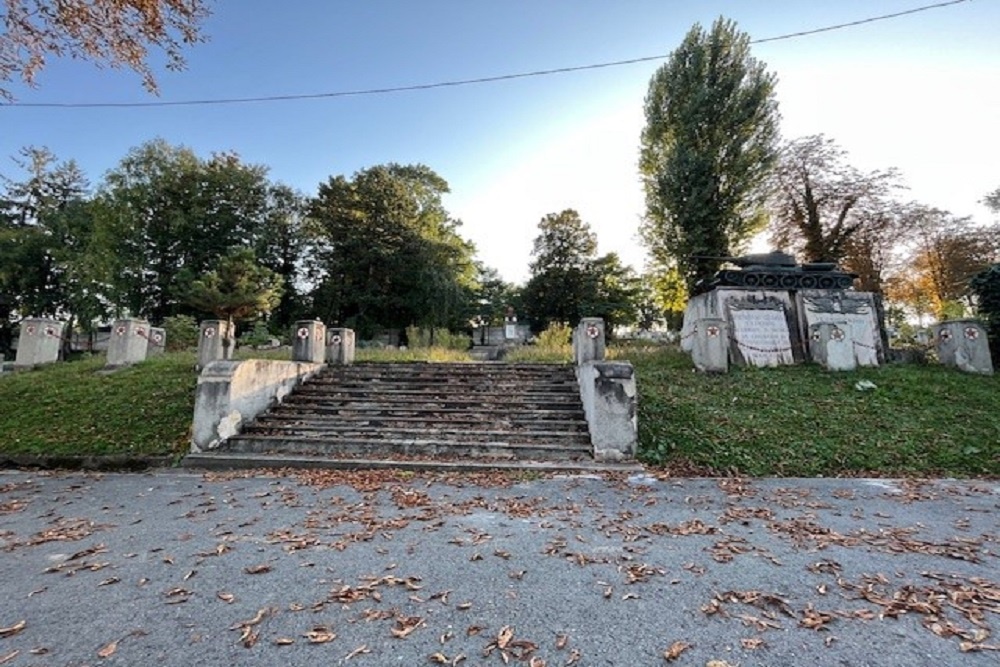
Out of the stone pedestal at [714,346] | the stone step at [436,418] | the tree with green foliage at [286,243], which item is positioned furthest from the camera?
the tree with green foliage at [286,243]

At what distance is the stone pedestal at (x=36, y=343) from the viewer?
11.2m

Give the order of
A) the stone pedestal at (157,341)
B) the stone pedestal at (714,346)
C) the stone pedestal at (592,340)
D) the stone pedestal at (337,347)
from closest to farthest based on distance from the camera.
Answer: the stone pedestal at (592,340) → the stone pedestal at (714,346) → the stone pedestal at (337,347) → the stone pedestal at (157,341)

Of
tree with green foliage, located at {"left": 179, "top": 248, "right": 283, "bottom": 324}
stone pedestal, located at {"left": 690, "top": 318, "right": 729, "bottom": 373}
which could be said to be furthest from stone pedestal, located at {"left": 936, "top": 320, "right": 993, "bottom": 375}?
tree with green foliage, located at {"left": 179, "top": 248, "right": 283, "bottom": 324}

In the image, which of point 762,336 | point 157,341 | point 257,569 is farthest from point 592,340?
point 157,341

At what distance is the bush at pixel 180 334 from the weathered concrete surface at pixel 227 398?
1066cm

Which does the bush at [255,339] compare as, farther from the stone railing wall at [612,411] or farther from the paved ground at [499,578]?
the stone railing wall at [612,411]

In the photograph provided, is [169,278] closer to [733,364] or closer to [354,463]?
[354,463]

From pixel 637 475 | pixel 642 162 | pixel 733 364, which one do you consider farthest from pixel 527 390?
pixel 642 162

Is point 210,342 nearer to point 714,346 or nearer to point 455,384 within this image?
point 455,384

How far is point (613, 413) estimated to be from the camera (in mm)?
6406

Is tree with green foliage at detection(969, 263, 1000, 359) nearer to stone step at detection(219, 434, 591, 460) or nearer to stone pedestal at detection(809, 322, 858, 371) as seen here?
stone pedestal at detection(809, 322, 858, 371)

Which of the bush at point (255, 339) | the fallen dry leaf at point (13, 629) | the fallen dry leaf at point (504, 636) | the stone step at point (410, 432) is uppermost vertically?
the bush at point (255, 339)

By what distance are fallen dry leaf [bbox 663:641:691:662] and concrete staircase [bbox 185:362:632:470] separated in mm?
3842

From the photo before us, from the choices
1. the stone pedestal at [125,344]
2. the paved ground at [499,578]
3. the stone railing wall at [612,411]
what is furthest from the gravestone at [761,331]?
the stone pedestal at [125,344]
